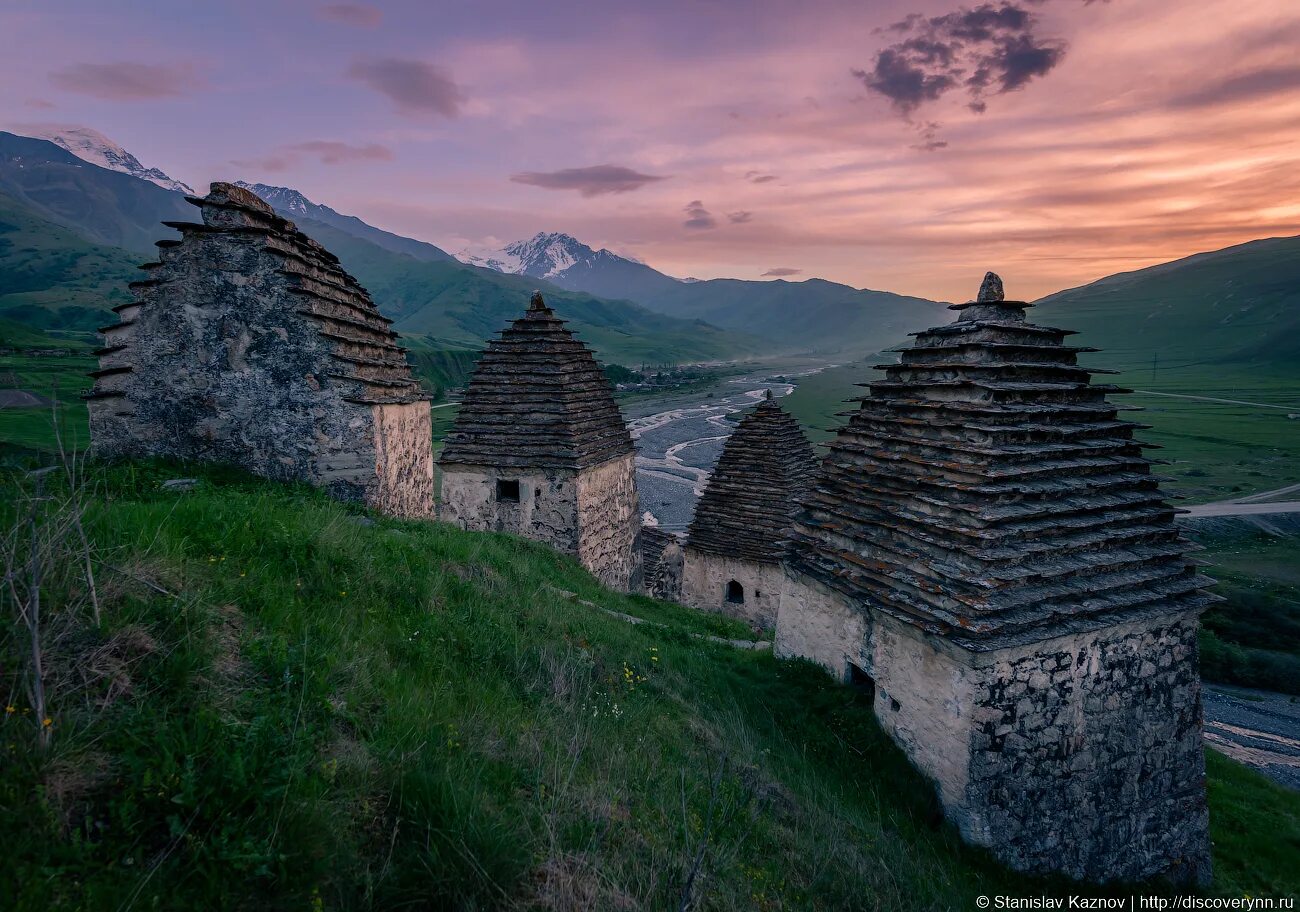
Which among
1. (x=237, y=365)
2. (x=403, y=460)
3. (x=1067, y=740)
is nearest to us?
(x=1067, y=740)

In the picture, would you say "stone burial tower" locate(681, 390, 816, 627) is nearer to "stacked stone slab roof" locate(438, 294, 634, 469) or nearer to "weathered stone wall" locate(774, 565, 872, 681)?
"stacked stone slab roof" locate(438, 294, 634, 469)

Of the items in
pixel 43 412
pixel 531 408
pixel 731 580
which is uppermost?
pixel 43 412

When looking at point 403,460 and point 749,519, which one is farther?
point 749,519

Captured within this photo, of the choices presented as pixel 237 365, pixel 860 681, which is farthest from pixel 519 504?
pixel 860 681

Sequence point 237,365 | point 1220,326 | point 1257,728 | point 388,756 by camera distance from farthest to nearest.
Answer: point 1220,326 → point 1257,728 → point 237,365 → point 388,756

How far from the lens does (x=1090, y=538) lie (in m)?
7.87

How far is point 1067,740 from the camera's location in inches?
291

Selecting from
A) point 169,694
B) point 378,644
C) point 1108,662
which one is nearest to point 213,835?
point 169,694

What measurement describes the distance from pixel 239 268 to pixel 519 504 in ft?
27.2

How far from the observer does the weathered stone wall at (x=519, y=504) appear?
15.9 meters

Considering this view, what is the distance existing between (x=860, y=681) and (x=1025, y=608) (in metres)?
2.79

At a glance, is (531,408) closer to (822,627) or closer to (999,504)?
(822,627)

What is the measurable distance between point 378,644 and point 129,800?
2658 millimetres

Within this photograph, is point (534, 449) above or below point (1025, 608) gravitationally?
above
